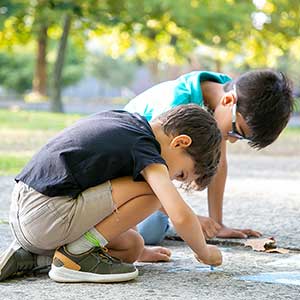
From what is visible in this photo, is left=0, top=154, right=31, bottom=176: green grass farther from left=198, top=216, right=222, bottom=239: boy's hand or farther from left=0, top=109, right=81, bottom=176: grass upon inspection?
left=198, top=216, right=222, bottom=239: boy's hand

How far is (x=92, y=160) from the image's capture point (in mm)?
2678

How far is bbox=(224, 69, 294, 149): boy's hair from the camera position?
3.28 meters

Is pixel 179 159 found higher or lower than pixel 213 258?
higher

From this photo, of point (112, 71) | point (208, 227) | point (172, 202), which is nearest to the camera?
point (172, 202)

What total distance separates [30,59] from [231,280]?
114ft

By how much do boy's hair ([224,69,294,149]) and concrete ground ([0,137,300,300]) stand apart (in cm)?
52

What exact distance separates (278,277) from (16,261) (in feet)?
3.13

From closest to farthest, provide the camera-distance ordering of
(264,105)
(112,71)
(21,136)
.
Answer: (264,105), (21,136), (112,71)

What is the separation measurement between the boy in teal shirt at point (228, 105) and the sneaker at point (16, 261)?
860 mm

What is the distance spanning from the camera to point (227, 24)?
1873 centimetres

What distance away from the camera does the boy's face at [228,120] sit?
333cm

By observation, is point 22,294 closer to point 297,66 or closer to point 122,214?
point 122,214

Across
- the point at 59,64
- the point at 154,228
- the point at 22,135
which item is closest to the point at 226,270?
the point at 154,228

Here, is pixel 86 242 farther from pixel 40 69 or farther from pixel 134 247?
pixel 40 69
